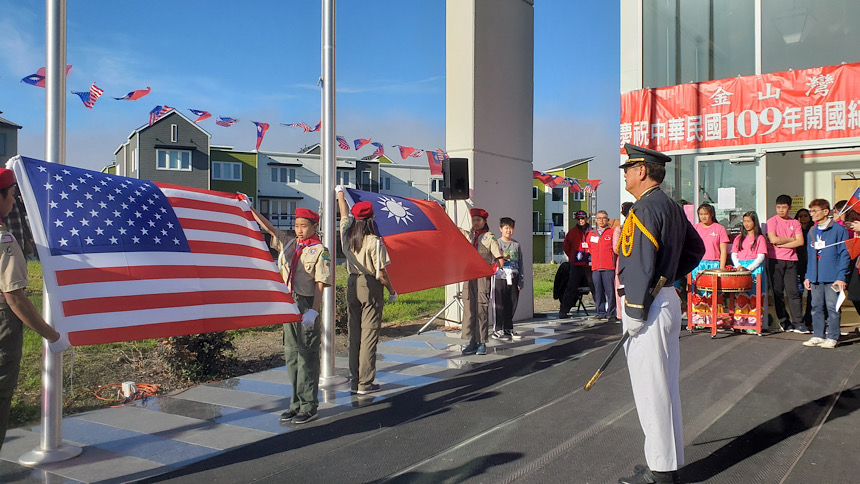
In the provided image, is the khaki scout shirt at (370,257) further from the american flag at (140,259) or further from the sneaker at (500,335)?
the sneaker at (500,335)

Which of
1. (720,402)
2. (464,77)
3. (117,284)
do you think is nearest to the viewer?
(117,284)

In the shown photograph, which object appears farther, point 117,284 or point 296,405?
point 296,405

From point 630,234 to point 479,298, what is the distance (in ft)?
17.5

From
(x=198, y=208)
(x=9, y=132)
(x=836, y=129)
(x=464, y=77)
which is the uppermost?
(x=464, y=77)

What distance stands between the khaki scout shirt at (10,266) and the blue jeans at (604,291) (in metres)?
10.7

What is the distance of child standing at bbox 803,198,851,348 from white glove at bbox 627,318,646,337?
21.2 ft

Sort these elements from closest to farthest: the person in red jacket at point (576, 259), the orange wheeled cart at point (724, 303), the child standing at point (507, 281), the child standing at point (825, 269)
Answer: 1. the child standing at point (825, 269)
2. the child standing at point (507, 281)
3. the orange wheeled cart at point (724, 303)
4. the person in red jacket at point (576, 259)

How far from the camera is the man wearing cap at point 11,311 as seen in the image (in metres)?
4.01

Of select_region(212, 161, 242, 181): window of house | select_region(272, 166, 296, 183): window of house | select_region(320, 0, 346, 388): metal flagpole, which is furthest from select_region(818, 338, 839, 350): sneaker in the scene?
select_region(272, 166, 296, 183): window of house

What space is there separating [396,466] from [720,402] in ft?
11.7

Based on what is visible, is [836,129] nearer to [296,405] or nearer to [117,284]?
[296,405]

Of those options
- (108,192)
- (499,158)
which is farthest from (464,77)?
(108,192)

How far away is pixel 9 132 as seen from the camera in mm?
6066

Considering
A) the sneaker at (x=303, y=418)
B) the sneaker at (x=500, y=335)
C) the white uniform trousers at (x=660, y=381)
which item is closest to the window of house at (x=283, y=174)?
the sneaker at (x=500, y=335)
